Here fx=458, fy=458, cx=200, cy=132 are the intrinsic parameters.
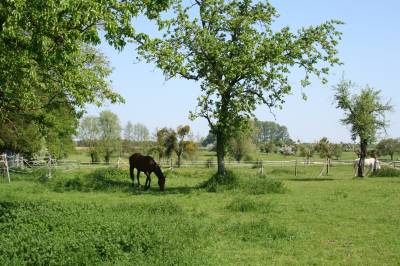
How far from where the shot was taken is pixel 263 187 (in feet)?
77.3

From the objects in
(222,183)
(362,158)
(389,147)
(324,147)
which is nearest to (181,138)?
(324,147)

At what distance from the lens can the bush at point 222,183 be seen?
962 inches

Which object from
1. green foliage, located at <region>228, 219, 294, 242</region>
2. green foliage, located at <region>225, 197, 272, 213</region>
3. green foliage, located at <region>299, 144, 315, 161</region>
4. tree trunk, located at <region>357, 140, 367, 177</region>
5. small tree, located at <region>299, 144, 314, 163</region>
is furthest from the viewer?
green foliage, located at <region>299, 144, 315, 161</region>

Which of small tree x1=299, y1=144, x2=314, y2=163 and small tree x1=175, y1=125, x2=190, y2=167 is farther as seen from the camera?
small tree x1=299, y1=144, x2=314, y2=163

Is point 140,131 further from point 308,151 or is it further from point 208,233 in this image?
point 208,233

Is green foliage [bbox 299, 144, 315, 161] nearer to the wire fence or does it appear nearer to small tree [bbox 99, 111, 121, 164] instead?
the wire fence

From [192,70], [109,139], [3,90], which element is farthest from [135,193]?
[109,139]

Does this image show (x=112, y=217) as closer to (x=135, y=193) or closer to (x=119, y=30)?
(x=119, y=30)

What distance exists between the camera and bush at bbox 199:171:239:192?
24445mm

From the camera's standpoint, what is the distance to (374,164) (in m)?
36.8

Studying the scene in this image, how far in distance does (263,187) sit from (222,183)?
8.16ft

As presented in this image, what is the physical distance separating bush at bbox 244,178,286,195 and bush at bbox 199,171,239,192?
0.86 metres

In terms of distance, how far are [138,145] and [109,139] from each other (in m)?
6.13

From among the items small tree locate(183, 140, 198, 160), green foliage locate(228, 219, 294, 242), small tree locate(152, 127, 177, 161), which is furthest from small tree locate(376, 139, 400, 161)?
green foliage locate(228, 219, 294, 242)
